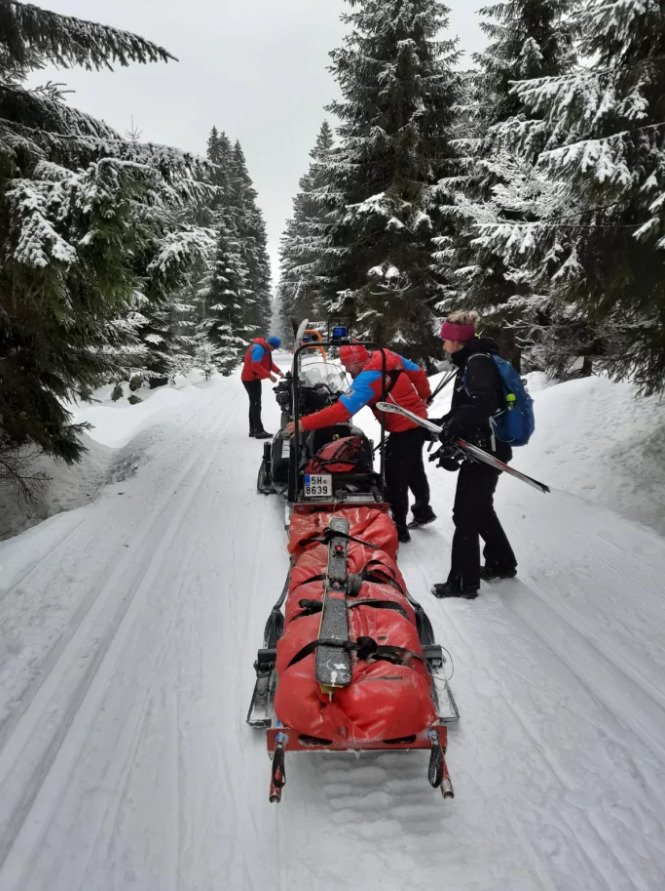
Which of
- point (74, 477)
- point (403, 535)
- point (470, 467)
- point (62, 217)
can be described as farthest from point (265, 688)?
point (74, 477)

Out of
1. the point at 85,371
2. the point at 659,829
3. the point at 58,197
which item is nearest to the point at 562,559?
the point at 659,829

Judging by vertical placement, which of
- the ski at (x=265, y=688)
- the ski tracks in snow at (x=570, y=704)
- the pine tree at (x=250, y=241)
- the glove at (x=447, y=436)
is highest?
the pine tree at (x=250, y=241)

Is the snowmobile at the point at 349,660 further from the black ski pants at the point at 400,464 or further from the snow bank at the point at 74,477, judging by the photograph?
the snow bank at the point at 74,477

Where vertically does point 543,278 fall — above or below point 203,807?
above

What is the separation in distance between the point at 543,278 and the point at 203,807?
5.78 m

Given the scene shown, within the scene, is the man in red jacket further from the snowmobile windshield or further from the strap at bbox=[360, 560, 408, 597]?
the strap at bbox=[360, 560, 408, 597]

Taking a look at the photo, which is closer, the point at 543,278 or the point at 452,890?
the point at 452,890

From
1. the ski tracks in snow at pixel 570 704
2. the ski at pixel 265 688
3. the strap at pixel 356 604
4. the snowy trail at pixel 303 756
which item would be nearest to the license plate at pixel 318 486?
the snowy trail at pixel 303 756

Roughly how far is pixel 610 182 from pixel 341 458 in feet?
11.8

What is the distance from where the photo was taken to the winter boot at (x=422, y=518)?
5574 mm

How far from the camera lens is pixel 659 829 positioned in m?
2.19

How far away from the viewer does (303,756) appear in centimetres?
260

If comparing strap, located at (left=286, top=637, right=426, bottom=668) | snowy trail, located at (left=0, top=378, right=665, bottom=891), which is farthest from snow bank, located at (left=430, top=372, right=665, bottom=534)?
strap, located at (left=286, top=637, right=426, bottom=668)

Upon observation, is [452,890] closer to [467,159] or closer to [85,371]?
[85,371]
